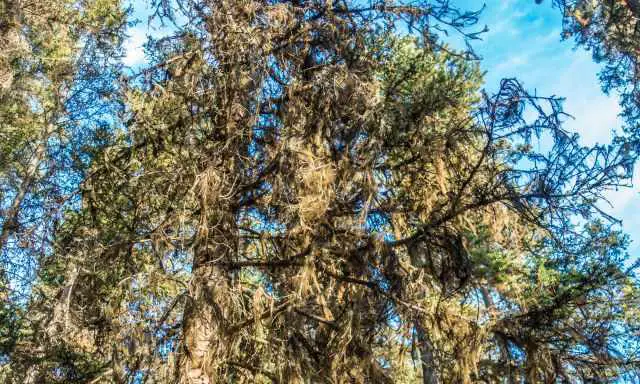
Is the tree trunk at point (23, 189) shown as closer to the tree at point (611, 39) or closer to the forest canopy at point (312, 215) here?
the forest canopy at point (312, 215)

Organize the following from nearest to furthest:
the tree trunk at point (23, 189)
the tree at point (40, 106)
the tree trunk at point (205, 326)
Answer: the tree trunk at point (205, 326)
the tree trunk at point (23, 189)
the tree at point (40, 106)

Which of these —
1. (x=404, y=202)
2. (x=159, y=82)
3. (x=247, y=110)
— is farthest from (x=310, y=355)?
(x=159, y=82)

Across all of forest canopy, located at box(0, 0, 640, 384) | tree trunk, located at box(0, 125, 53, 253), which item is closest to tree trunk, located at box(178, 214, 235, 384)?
forest canopy, located at box(0, 0, 640, 384)

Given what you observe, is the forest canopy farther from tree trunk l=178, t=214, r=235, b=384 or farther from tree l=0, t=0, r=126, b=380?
tree l=0, t=0, r=126, b=380

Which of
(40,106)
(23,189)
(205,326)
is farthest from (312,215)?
(40,106)

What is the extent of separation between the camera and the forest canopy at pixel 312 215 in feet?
14.1

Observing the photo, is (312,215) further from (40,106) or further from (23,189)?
(40,106)

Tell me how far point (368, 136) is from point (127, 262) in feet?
9.57

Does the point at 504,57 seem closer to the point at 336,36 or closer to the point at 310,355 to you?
the point at 336,36

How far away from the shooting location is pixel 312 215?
4.38 metres

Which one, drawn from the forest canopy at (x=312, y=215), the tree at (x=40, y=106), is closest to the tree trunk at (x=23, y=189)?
the tree at (x=40, y=106)

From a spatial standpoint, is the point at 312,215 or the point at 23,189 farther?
the point at 23,189

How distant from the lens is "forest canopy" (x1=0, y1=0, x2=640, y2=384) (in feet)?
14.1

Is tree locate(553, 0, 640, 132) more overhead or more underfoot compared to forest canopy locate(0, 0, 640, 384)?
more overhead
